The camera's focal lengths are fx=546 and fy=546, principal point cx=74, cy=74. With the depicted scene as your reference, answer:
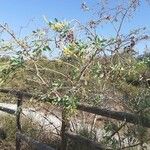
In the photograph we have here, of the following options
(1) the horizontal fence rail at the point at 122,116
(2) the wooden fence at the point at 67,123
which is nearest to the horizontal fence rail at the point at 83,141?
(2) the wooden fence at the point at 67,123

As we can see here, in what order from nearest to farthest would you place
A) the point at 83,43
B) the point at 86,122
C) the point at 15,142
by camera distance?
the point at 83,43, the point at 86,122, the point at 15,142

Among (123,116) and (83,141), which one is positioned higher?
(123,116)

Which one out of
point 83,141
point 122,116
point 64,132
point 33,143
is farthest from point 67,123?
point 122,116

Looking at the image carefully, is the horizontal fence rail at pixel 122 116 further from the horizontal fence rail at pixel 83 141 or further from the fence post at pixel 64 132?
the fence post at pixel 64 132

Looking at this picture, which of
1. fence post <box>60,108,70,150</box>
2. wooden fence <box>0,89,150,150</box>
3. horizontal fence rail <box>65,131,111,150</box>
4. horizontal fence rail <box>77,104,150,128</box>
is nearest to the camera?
horizontal fence rail <box>77,104,150,128</box>

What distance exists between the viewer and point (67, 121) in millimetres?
8180

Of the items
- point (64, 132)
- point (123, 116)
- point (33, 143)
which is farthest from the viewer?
point (33, 143)

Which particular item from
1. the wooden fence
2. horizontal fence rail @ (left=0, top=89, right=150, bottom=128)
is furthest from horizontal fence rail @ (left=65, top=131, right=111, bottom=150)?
horizontal fence rail @ (left=0, top=89, right=150, bottom=128)

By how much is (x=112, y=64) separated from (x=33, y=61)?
1144 mm

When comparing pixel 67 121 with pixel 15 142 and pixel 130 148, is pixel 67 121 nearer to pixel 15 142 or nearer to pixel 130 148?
pixel 130 148

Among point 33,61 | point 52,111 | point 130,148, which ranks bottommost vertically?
point 130,148

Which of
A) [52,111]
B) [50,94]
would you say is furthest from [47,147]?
[50,94]

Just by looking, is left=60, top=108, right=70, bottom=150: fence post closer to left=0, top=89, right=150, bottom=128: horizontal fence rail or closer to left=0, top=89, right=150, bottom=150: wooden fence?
left=0, top=89, right=150, bottom=150: wooden fence

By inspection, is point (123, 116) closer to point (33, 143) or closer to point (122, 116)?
point (122, 116)
